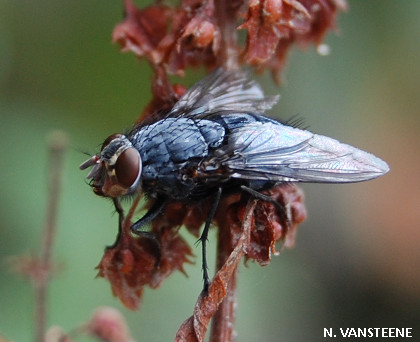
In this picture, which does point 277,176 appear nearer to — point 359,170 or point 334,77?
point 359,170

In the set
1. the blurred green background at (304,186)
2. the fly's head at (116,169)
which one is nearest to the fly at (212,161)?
the fly's head at (116,169)

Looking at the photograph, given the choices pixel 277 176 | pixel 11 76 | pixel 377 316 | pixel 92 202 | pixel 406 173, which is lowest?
pixel 377 316

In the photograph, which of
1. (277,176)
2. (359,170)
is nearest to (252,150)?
(277,176)

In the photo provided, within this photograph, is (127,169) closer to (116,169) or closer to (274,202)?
(116,169)

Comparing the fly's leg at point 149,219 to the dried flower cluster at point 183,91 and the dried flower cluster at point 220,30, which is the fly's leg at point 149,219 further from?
the dried flower cluster at point 220,30

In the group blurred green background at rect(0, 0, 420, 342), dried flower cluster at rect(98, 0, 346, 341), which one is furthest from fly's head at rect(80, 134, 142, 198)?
blurred green background at rect(0, 0, 420, 342)

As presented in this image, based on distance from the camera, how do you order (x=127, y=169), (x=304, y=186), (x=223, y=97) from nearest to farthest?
(x=127, y=169)
(x=223, y=97)
(x=304, y=186)

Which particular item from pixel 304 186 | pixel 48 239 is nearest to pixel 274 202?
pixel 48 239
